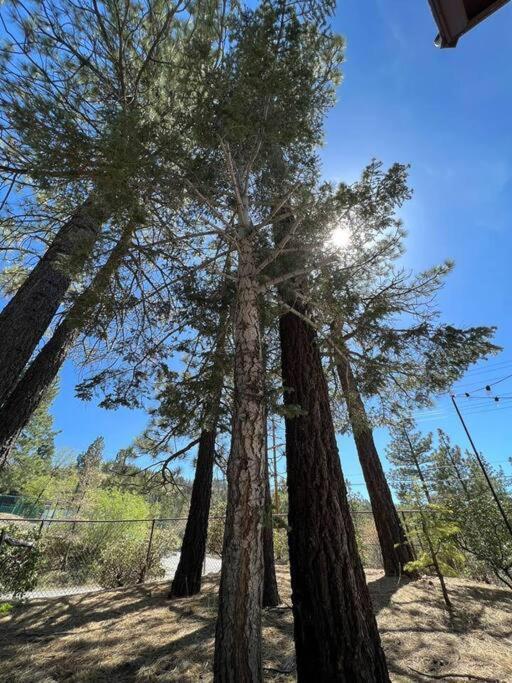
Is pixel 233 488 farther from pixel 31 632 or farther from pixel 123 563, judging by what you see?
pixel 123 563

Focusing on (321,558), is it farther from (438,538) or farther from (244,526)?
(438,538)

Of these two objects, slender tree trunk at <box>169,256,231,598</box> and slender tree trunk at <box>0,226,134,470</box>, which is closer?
slender tree trunk at <box>0,226,134,470</box>

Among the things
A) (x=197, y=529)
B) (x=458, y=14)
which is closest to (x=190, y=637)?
(x=197, y=529)

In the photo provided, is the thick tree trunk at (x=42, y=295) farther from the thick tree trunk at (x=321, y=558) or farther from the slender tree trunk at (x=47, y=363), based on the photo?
the thick tree trunk at (x=321, y=558)

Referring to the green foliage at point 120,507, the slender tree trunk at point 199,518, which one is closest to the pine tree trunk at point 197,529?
the slender tree trunk at point 199,518

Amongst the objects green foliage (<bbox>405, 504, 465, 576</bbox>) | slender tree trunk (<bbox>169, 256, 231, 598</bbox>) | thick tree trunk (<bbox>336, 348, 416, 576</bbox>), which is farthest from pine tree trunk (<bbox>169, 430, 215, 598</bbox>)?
green foliage (<bbox>405, 504, 465, 576</bbox>)

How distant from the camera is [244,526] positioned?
236 centimetres

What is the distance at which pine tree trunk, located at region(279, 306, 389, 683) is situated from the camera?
237cm

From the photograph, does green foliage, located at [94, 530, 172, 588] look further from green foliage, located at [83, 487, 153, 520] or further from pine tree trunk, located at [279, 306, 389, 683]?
pine tree trunk, located at [279, 306, 389, 683]

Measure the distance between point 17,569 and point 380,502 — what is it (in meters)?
6.23

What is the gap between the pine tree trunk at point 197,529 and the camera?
16.2ft

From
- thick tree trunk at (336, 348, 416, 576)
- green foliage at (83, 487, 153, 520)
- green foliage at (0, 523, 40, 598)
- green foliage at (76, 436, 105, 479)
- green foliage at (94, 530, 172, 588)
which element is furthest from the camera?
green foliage at (76, 436, 105, 479)

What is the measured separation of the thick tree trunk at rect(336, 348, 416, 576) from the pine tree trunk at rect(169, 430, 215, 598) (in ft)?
7.67

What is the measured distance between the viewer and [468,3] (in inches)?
50.7
